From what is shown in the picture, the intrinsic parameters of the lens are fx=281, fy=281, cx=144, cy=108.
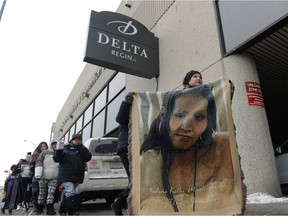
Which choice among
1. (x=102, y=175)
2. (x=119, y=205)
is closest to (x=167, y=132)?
(x=119, y=205)

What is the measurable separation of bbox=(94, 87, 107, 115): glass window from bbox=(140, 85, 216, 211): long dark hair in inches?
472

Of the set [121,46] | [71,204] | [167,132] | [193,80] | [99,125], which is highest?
[121,46]

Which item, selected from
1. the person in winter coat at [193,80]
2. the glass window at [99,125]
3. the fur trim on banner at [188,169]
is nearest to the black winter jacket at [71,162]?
the fur trim on banner at [188,169]

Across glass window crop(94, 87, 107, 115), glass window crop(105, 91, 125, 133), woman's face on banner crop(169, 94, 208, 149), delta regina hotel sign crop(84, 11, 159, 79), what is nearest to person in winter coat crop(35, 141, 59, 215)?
delta regina hotel sign crop(84, 11, 159, 79)

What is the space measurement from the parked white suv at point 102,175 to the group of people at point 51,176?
556 mm

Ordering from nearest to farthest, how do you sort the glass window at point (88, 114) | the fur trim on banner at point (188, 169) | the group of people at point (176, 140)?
the fur trim on banner at point (188, 169) < the group of people at point (176, 140) < the glass window at point (88, 114)

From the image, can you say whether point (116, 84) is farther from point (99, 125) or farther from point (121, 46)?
point (121, 46)

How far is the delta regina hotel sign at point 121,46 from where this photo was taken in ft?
27.6

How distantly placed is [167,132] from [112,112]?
10.4 metres

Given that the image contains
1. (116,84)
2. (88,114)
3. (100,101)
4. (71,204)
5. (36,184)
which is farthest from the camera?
(88,114)

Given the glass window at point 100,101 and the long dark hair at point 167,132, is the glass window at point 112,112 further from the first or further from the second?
the long dark hair at point 167,132

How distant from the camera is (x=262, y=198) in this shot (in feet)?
15.8

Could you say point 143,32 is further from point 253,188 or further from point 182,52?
point 253,188

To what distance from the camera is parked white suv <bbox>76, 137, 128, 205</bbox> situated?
5.72 metres
